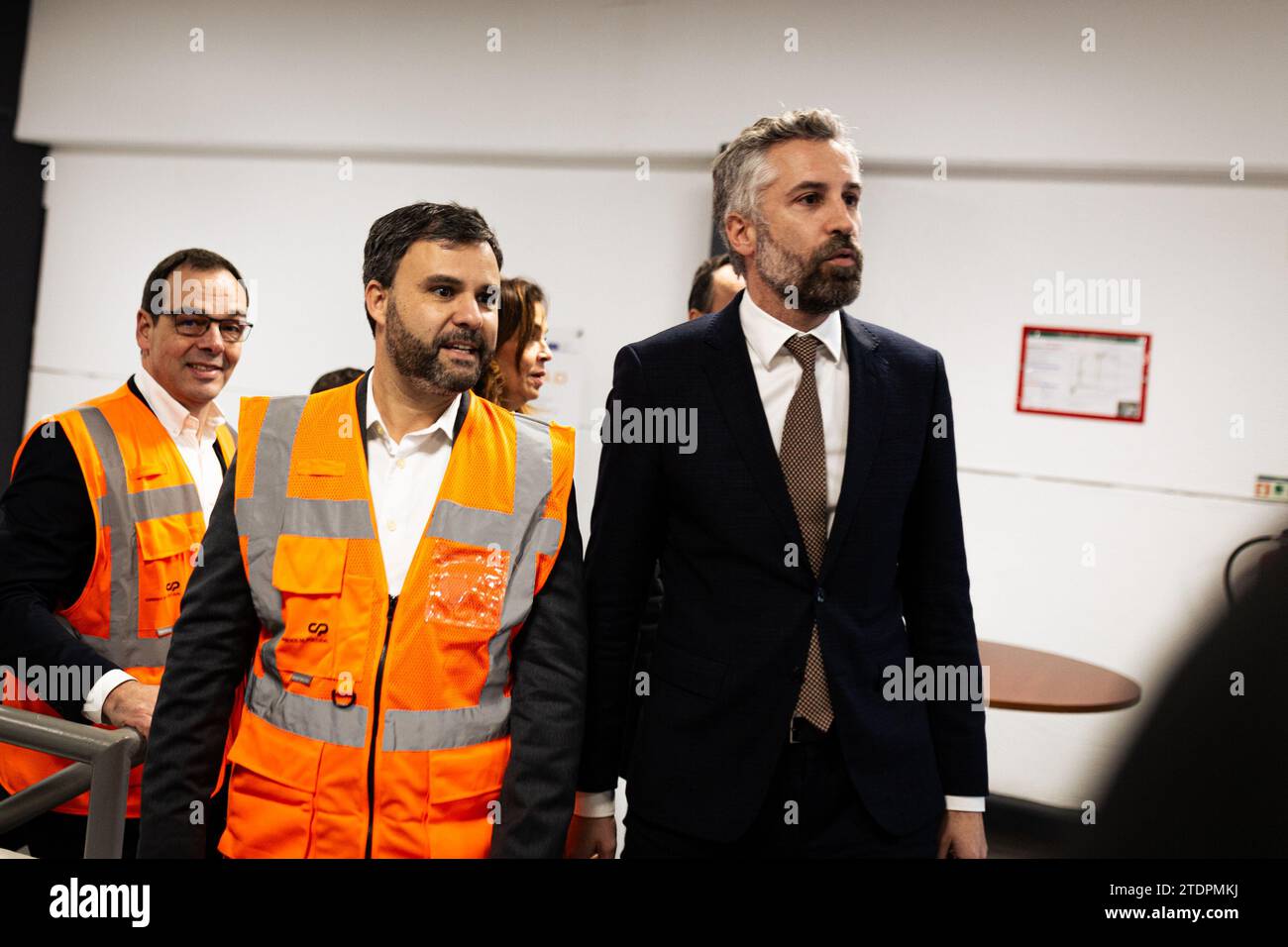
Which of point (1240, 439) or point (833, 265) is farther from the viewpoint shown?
point (1240, 439)

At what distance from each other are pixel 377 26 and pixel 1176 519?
12.4 ft

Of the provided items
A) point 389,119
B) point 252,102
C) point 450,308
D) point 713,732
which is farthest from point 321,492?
point 252,102

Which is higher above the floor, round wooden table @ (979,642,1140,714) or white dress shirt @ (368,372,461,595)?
white dress shirt @ (368,372,461,595)

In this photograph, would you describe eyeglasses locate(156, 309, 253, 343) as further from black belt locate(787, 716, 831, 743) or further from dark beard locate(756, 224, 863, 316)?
black belt locate(787, 716, 831, 743)

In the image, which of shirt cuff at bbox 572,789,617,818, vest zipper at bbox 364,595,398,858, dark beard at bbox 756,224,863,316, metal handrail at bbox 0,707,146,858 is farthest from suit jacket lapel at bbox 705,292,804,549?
metal handrail at bbox 0,707,146,858

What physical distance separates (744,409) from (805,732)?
0.50 m

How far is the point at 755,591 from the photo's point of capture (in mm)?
1580

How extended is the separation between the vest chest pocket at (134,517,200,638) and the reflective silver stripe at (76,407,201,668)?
0.04ft

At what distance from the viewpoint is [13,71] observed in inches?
208

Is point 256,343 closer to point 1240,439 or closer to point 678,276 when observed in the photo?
point 678,276

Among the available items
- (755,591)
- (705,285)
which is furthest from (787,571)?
(705,285)

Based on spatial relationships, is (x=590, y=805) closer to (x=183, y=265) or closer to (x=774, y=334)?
(x=774, y=334)

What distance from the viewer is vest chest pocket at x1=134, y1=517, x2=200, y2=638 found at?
2.15 m
